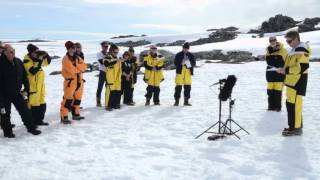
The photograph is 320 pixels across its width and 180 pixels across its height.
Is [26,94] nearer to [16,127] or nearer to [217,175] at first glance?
[16,127]

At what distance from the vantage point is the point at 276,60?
37.9 feet

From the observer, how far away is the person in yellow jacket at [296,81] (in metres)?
8.90

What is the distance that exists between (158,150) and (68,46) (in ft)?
12.3

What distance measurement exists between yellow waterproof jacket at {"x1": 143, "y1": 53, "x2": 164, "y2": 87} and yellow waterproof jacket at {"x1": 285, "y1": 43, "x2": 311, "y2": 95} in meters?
4.96

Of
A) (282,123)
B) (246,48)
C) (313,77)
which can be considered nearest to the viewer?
(282,123)

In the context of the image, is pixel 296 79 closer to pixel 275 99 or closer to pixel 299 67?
pixel 299 67

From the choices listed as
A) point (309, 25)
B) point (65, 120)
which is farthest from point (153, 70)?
point (309, 25)

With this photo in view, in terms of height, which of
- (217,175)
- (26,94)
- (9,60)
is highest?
(9,60)

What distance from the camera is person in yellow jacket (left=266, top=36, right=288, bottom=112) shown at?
11.5 meters

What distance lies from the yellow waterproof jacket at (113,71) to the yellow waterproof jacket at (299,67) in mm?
4985

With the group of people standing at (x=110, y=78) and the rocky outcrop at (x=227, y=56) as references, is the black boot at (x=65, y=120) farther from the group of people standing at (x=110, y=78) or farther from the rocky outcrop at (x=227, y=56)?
the rocky outcrop at (x=227, y=56)

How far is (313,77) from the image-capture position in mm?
18375

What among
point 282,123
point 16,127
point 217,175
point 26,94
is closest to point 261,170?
point 217,175

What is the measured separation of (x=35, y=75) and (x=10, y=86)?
96 centimetres
